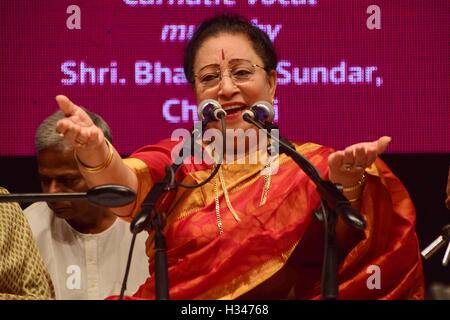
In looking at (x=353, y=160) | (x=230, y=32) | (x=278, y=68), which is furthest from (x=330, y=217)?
(x=278, y=68)

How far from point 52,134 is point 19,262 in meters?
0.58

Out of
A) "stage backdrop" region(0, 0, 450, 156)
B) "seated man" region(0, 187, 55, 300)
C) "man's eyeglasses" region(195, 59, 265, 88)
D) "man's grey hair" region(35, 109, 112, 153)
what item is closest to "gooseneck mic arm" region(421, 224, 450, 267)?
"man's eyeglasses" region(195, 59, 265, 88)

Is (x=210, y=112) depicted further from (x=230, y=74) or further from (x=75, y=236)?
(x=75, y=236)

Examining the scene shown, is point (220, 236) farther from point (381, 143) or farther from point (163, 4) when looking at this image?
point (163, 4)

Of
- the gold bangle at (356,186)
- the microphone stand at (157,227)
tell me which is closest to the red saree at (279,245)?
the gold bangle at (356,186)

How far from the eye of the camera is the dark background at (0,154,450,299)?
3.77 metres

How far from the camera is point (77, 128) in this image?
8.64 feet

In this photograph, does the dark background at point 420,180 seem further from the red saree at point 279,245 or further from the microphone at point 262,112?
the microphone at point 262,112

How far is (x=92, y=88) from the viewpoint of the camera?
3725 millimetres

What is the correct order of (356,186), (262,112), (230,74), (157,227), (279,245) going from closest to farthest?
(157,227), (262,112), (356,186), (279,245), (230,74)

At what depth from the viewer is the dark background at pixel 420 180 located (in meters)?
3.77

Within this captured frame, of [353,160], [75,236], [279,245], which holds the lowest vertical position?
[75,236]

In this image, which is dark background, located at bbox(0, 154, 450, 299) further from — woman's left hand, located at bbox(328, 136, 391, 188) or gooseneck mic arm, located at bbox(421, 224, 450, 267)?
gooseneck mic arm, located at bbox(421, 224, 450, 267)

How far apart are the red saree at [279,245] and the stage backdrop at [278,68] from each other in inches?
24.4
